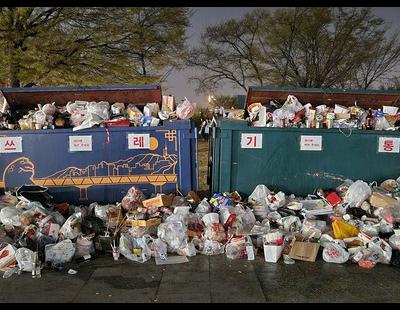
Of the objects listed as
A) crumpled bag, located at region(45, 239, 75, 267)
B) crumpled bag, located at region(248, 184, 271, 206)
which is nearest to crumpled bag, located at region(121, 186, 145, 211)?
crumpled bag, located at region(45, 239, 75, 267)

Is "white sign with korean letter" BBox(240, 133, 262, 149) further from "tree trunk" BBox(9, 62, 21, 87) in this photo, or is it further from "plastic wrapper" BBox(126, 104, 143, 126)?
"tree trunk" BBox(9, 62, 21, 87)

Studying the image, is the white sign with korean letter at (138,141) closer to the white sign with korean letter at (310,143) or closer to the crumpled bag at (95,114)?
the crumpled bag at (95,114)

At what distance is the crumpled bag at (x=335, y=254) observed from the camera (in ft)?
13.7

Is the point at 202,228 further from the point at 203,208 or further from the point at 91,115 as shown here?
the point at 91,115

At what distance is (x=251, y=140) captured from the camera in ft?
17.6

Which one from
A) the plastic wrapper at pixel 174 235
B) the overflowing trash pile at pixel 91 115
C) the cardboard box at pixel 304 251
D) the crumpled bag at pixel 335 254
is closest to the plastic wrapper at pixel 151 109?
the overflowing trash pile at pixel 91 115

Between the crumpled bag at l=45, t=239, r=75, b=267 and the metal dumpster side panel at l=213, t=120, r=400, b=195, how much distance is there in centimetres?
201

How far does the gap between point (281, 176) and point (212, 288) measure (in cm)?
226

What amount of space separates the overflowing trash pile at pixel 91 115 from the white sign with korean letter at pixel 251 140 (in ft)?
2.42

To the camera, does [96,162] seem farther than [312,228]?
Yes

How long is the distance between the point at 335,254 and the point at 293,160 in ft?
5.06

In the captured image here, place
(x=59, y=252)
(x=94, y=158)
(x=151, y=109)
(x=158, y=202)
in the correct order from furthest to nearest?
(x=151, y=109), (x=94, y=158), (x=158, y=202), (x=59, y=252)

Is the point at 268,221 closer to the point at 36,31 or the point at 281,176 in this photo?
the point at 281,176

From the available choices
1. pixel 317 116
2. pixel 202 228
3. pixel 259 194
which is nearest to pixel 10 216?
pixel 202 228
